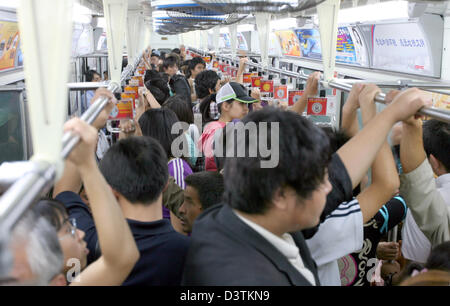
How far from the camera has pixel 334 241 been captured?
1642mm

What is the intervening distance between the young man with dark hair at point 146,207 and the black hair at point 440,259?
0.86 meters

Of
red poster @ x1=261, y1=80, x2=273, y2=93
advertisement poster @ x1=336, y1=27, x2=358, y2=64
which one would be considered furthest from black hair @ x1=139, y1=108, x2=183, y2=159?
advertisement poster @ x1=336, y1=27, x2=358, y2=64

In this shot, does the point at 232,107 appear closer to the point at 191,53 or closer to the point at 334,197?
the point at 334,197

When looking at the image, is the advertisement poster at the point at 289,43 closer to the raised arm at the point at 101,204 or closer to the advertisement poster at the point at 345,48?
the advertisement poster at the point at 345,48

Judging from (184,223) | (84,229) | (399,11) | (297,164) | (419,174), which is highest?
(399,11)

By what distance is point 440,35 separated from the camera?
6539mm

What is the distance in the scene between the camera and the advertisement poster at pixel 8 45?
5.87 meters

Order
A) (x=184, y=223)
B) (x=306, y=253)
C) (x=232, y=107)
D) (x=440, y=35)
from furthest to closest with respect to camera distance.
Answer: (x=440, y=35)
(x=232, y=107)
(x=184, y=223)
(x=306, y=253)

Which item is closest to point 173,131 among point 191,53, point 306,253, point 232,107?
point 232,107

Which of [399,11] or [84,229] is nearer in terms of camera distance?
[84,229]

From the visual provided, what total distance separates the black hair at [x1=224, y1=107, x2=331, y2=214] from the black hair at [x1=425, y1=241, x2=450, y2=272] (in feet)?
2.00

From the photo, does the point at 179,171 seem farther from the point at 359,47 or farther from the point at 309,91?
the point at 359,47

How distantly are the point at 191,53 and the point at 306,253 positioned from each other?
47.5 ft

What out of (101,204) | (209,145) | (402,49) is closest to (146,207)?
(101,204)
